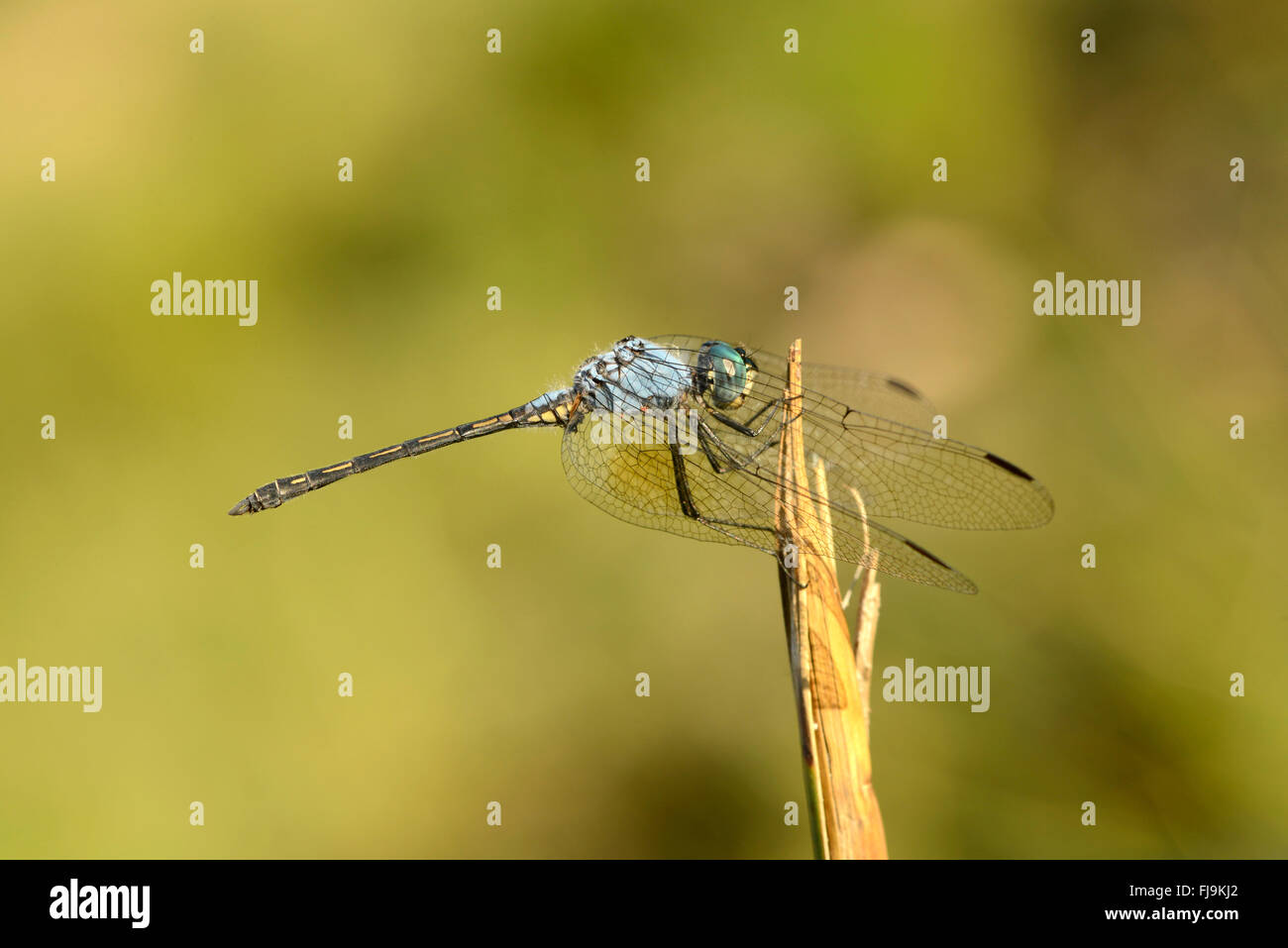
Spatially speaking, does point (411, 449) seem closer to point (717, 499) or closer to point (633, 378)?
point (633, 378)

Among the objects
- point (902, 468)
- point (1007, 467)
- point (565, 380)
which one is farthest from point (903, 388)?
point (565, 380)

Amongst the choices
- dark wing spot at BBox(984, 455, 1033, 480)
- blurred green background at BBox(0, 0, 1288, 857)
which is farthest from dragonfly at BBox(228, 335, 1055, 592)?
blurred green background at BBox(0, 0, 1288, 857)

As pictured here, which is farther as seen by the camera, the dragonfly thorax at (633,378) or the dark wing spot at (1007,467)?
the dragonfly thorax at (633,378)

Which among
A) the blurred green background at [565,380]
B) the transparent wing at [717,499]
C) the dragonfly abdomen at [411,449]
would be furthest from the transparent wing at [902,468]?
the blurred green background at [565,380]

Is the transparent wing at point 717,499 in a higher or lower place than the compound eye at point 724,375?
lower

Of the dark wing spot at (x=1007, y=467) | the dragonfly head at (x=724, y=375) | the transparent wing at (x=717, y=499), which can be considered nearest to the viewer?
the transparent wing at (x=717, y=499)

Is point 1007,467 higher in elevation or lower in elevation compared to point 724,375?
lower

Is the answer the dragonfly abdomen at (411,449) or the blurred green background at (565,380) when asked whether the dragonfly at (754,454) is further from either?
the blurred green background at (565,380)

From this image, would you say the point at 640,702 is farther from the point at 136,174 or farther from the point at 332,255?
the point at 136,174
